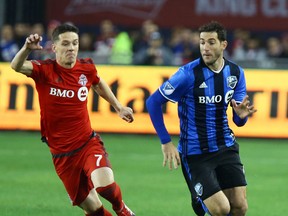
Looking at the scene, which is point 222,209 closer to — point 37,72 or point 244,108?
point 244,108

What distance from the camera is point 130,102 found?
59.9 feet

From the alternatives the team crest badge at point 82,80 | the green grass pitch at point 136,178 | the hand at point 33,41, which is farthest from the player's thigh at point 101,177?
the green grass pitch at point 136,178

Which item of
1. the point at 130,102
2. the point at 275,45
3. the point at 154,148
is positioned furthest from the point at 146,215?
the point at 275,45

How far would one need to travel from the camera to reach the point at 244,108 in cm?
902

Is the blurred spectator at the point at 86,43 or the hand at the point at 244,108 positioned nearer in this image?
the hand at the point at 244,108

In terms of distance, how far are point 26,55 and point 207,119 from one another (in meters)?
1.84

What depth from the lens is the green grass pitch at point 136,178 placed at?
1149cm

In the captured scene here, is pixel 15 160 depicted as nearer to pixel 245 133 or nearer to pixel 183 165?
pixel 245 133

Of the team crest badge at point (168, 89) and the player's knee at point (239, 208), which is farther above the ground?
the team crest badge at point (168, 89)

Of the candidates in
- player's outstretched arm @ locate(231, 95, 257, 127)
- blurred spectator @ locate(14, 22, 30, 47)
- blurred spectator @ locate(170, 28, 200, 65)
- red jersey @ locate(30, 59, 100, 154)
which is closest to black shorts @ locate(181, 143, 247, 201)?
player's outstretched arm @ locate(231, 95, 257, 127)

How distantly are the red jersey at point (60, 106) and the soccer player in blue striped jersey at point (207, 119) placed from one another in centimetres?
80

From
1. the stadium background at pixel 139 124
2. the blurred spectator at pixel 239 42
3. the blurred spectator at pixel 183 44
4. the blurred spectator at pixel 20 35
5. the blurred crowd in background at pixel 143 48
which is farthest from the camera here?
the blurred spectator at pixel 239 42

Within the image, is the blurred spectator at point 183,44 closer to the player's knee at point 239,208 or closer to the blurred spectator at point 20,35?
the blurred spectator at point 20,35

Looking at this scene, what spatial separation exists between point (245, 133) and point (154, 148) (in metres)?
2.07
